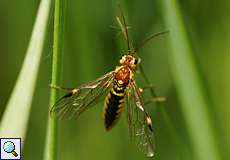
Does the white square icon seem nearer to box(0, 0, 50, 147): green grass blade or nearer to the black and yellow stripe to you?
box(0, 0, 50, 147): green grass blade

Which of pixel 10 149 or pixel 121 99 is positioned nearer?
pixel 10 149

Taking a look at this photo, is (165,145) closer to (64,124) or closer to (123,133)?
(123,133)

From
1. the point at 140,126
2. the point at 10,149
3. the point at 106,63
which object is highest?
the point at 106,63

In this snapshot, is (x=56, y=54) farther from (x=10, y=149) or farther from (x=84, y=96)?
(x=84, y=96)

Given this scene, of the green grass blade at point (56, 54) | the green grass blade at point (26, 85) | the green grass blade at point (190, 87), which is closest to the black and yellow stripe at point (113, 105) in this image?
the green grass blade at point (190, 87)

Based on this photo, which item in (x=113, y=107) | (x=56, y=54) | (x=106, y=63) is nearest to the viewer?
(x=56, y=54)

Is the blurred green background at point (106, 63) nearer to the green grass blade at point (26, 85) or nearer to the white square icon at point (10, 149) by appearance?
the white square icon at point (10, 149)

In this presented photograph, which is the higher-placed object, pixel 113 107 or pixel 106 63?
pixel 106 63

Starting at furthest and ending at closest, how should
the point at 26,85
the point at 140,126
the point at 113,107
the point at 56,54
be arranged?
the point at 113,107 → the point at 140,126 → the point at 26,85 → the point at 56,54

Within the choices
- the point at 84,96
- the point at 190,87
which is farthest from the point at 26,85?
the point at 84,96

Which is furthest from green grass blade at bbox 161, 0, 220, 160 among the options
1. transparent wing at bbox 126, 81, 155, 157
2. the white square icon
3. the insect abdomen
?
the white square icon
